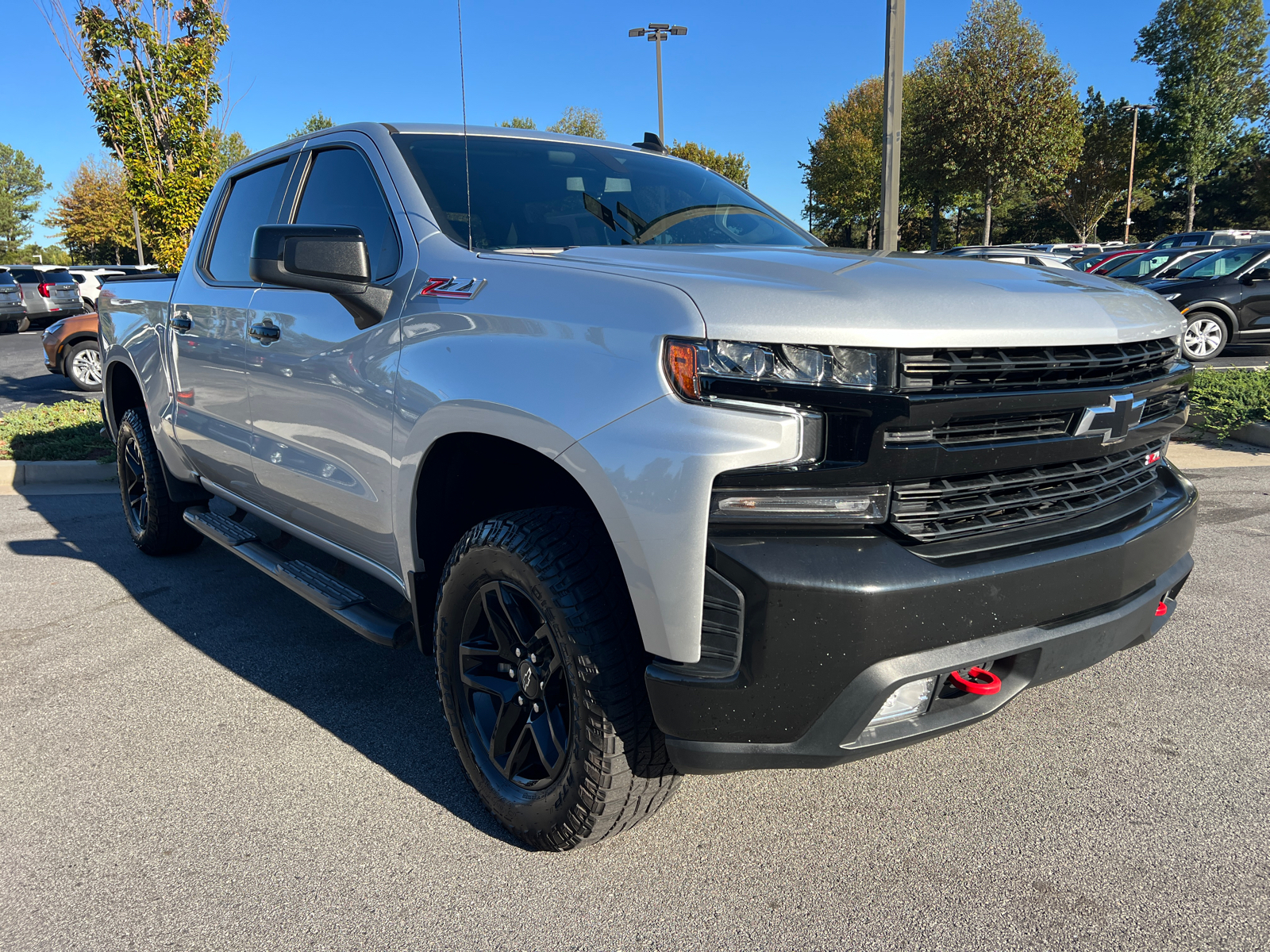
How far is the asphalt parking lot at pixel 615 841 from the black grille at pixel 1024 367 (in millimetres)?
1187

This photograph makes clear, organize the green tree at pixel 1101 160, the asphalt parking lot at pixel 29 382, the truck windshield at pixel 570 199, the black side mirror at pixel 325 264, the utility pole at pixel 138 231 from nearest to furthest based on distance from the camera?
the black side mirror at pixel 325 264 → the truck windshield at pixel 570 199 → the asphalt parking lot at pixel 29 382 → the utility pole at pixel 138 231 → the green tree at pixel 1101 160

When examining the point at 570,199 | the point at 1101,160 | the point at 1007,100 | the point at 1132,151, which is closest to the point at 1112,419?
the point at 570,199

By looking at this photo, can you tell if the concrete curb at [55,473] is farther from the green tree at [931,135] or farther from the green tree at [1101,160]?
the green tree at [1101,160]

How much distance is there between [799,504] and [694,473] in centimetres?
22

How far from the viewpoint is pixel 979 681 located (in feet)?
6.80

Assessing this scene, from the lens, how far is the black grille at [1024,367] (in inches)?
73.7

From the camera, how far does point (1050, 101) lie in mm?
34812

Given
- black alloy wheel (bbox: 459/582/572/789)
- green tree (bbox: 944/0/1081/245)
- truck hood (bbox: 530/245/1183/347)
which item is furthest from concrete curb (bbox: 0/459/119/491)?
green tree (bbox: 944/0/1081/245)

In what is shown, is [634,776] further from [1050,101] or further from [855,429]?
[1050,101]

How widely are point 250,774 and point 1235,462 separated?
680 cm

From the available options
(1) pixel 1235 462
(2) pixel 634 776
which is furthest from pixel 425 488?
(1) pixel 1235 462

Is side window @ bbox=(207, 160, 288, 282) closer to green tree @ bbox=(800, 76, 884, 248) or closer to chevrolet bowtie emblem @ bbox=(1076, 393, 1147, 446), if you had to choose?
chevrolet bowtie emblem @ bbox=(1076, 393, 1147, 446)

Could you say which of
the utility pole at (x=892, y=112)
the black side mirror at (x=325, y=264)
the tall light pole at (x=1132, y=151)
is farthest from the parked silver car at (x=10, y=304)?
the tall light pole at (x=1132, y=151)

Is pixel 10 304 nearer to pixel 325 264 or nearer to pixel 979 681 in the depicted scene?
pixel 325 264
